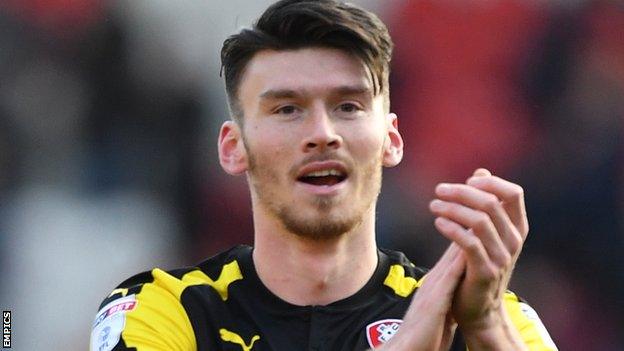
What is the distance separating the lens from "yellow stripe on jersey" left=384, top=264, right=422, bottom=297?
3.26 m

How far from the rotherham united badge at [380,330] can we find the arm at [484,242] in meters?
0.41

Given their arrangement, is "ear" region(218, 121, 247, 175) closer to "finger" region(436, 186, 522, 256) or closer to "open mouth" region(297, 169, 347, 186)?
"open mouth" region(297, 169, 347, 186)

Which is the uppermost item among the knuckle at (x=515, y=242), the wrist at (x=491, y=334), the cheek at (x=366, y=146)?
the cheek at (x=366, y=146)

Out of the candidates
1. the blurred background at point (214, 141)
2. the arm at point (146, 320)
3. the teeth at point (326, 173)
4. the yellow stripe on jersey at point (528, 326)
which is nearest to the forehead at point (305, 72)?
the teeth at point (326, 173)

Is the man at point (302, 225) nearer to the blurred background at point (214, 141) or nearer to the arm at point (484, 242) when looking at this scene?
the arm at point (484, 242)

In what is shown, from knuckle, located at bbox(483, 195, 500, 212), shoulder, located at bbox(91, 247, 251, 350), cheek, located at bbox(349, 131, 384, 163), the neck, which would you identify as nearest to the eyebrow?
cheek, located at bbox(349, 131, 384, 163)

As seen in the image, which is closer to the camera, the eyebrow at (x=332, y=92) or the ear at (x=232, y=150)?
the eyebrow at (x=332, y=92)

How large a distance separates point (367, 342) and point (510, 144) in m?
2.74

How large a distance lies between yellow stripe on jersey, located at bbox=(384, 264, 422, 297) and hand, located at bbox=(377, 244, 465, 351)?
1.65 feet

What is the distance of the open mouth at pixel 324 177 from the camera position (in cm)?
309

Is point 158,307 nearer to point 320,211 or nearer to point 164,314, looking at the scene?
point 164,314

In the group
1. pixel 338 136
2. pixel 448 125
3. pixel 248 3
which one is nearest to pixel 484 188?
pixel 338 136

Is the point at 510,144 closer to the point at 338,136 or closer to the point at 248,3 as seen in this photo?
the point at 248,3

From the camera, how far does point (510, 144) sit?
5680 millimetres
